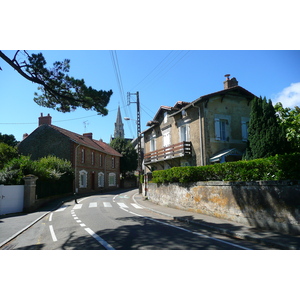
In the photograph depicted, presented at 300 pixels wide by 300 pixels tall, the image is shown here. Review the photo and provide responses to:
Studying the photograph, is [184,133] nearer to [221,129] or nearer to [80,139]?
[221,129]

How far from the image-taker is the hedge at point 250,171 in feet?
24.7

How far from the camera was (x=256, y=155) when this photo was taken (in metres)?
13.7

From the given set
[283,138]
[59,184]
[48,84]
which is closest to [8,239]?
[48,84]

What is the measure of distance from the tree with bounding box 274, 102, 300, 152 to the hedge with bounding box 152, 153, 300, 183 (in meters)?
4.86

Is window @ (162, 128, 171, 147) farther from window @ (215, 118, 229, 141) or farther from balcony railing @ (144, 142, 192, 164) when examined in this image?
window @ (215, 118, 229, 141)

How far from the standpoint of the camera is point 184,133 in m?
19.4

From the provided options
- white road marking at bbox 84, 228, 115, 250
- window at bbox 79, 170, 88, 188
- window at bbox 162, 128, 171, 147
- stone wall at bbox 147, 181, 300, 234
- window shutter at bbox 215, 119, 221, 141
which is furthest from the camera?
window at bbox 79, 170, 88, 188

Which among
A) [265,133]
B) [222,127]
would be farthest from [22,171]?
[265,133]

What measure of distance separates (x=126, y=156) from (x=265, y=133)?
33.5 metres

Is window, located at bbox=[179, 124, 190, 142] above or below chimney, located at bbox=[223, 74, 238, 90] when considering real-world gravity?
below

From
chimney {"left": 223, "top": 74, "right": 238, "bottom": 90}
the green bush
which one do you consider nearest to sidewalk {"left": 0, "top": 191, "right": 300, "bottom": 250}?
the green bush

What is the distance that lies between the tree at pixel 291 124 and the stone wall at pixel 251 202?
A: 543 cm

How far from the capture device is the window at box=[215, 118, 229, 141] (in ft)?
56.9

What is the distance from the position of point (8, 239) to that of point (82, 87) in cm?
563
